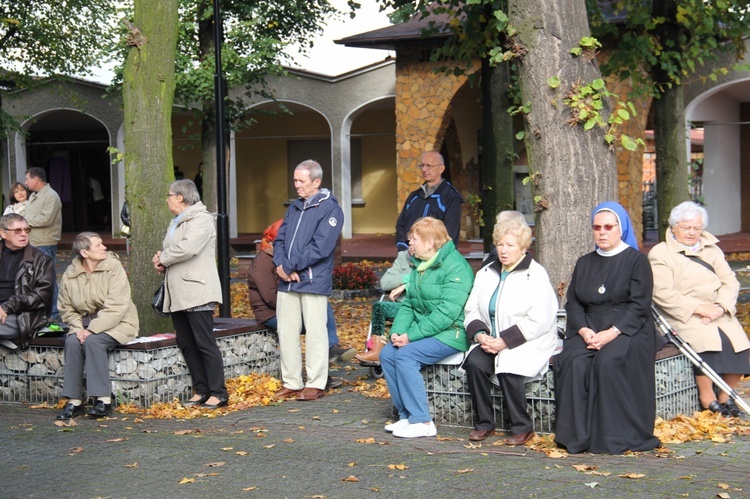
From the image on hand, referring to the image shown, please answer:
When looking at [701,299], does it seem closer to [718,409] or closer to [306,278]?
[718,409]

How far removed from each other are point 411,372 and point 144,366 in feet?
7.40

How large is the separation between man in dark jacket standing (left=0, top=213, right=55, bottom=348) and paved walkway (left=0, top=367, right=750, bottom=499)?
100cm

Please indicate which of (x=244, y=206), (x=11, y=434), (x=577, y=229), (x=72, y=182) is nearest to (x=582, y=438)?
(x=577, y=229)

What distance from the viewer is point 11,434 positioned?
779cm

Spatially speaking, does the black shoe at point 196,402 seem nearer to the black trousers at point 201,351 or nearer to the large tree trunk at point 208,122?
the black trousers at point 201,351

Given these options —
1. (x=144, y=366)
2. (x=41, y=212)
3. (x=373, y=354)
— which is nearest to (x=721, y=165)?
(x=41, y=212)

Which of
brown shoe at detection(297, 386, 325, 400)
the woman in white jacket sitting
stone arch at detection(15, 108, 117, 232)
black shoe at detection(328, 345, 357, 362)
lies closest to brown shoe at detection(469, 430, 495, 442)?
the woman in white jacket sitting

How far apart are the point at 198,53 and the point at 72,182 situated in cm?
1375

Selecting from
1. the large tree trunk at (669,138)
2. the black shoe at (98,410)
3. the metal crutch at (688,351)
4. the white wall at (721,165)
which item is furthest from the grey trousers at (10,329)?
the white wall at (721,165)

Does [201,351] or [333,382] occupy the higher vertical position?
[201,351]

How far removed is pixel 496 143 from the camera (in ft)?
47.5

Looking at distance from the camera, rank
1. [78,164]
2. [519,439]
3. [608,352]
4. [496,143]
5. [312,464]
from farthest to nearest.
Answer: [78,164] → [496,143] → [519,439] → [608,352] → [312,464]

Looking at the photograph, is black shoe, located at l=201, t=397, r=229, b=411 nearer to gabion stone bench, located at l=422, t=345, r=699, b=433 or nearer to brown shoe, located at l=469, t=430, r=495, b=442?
gabion stone bench, located at l=422, t=345, r=699, b=433

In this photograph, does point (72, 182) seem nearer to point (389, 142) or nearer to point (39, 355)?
point (389, 142)
